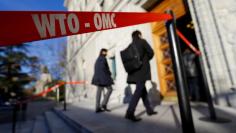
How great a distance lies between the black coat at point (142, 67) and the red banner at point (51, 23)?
156cm

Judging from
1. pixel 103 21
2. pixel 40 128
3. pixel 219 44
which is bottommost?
pixel 40 128

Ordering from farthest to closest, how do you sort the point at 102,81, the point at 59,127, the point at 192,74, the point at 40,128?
1. the point at 192,74
2. the point at 40,128
3. the point at 102,81
4. the point at 59,127

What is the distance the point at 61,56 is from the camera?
23891 mm

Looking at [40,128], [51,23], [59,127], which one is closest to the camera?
[51,23]

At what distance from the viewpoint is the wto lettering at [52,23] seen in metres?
0.84

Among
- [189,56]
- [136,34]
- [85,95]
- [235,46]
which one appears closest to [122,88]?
[189,56]

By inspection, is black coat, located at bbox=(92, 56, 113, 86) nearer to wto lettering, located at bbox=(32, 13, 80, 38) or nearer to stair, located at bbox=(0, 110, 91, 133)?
stair, located at bbox=(0, 110, 91, 133)

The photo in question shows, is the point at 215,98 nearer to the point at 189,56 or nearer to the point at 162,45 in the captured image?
the point at 189,56

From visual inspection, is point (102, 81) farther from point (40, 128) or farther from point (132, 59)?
point (40, 128)

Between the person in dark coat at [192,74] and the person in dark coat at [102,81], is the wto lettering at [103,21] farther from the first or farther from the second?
the person in dark coat at [192,74]

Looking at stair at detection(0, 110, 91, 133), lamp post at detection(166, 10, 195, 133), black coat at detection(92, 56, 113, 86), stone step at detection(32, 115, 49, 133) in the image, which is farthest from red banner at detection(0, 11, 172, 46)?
stone step at detection(32, 115, 49, 133)

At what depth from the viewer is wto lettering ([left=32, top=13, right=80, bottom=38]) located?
0.84 m

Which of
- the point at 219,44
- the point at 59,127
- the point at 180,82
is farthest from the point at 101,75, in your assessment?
the point at 180,82

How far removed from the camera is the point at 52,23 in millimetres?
883
